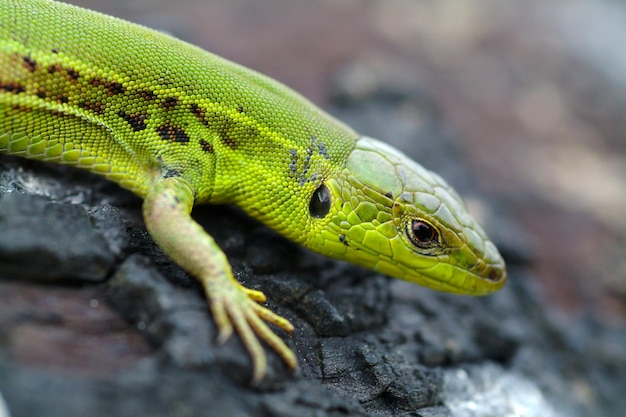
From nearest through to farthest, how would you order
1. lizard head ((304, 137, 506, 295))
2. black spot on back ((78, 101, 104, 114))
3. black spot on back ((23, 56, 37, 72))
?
black spot on back ((23, 56, 37, 72)) → black spot on back ((78, 101, 104, 114)) → lizard head ((304, 137, 506, 295))

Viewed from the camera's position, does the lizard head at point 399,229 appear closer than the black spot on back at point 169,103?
→ No

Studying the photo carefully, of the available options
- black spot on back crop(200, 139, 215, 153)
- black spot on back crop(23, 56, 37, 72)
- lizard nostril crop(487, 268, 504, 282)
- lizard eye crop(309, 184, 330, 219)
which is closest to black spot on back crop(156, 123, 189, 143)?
black spot on back crop(200, 139, 215, 153)

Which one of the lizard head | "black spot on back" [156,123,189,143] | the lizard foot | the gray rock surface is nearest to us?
the gray rock surface

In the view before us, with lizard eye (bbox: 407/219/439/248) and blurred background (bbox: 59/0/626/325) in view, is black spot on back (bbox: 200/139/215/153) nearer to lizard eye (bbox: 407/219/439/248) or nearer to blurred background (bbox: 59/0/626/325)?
lizard eye (bbox: 407/219/439/248)

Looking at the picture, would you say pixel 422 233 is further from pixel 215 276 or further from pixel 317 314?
pixel 215 276

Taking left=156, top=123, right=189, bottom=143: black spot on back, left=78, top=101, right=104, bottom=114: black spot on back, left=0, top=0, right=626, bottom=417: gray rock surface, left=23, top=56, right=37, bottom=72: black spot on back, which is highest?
left=23, top=56, right=37, bottom=72: black spot on back

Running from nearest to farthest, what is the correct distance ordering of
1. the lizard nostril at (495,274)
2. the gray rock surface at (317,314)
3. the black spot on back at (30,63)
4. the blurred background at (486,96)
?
1. the gray rock surface at (317,314)
2. the black spot on back at (30,63)
3. the lizard nostril at (495,274)
4. the blurred background at (486,96)

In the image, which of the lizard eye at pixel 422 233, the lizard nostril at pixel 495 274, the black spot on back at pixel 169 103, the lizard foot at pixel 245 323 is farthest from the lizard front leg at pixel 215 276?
the lizard nostril at pixel 495 274

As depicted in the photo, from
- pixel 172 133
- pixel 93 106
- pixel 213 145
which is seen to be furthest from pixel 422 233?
pixel 93 106

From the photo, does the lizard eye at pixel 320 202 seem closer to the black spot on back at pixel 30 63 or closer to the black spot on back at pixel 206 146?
the black spot on back at pixel 206 146
